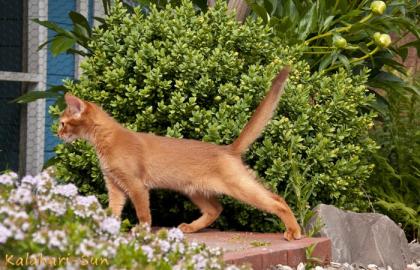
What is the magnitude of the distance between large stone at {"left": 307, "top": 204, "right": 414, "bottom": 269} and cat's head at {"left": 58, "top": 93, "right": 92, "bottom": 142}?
1599 millimetres

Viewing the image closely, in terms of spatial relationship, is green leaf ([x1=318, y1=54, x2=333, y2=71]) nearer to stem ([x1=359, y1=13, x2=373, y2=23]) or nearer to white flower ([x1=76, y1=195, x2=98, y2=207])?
stem ([x1=359, y1=13, x2=373, y2=23])

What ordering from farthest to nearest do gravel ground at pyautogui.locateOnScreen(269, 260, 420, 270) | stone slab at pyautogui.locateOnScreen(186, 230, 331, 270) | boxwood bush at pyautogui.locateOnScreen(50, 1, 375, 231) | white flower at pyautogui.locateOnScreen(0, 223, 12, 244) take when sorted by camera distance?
boxwood bush at pyautogui.locateOnScreen(50, 1, 375, 231), gravel ground at pyautogui.locateOnScreen(269, 260, 420, 270), stone slab at pyautogui.locateOnScreen(186, 230, 331, 270), white flower at pyautogui.locateOnScreen(0, 223, 12, 244)

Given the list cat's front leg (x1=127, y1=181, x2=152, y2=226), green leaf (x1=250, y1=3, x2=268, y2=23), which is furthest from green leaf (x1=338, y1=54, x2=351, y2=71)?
cat's front leg (x1=127, y1=181, x2=152, y2=226)

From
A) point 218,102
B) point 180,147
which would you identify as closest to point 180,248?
point 180,147

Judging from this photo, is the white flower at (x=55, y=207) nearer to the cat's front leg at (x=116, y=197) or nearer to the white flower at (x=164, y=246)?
the white flower at (x=164, y=246)

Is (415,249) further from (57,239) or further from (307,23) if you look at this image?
(57,239)

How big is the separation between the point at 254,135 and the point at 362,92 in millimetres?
1430

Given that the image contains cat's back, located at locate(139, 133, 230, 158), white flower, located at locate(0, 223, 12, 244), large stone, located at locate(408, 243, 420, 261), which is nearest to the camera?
white flower, located at locate(0, 223, 12, 244)

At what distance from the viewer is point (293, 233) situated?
5129 millimetres

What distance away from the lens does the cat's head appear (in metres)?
5.09

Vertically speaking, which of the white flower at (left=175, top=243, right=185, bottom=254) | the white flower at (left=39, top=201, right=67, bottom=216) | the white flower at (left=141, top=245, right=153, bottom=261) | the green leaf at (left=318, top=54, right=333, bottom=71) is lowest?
the white flower at (left=175, top=243, right=185, bottom=254)

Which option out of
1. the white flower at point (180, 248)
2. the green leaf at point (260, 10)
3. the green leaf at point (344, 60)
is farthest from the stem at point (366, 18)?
the white flower at point (180, 248)

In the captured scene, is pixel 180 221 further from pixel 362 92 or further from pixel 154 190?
pixel 362 92

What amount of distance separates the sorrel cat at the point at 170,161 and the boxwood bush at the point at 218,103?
1.43ft
